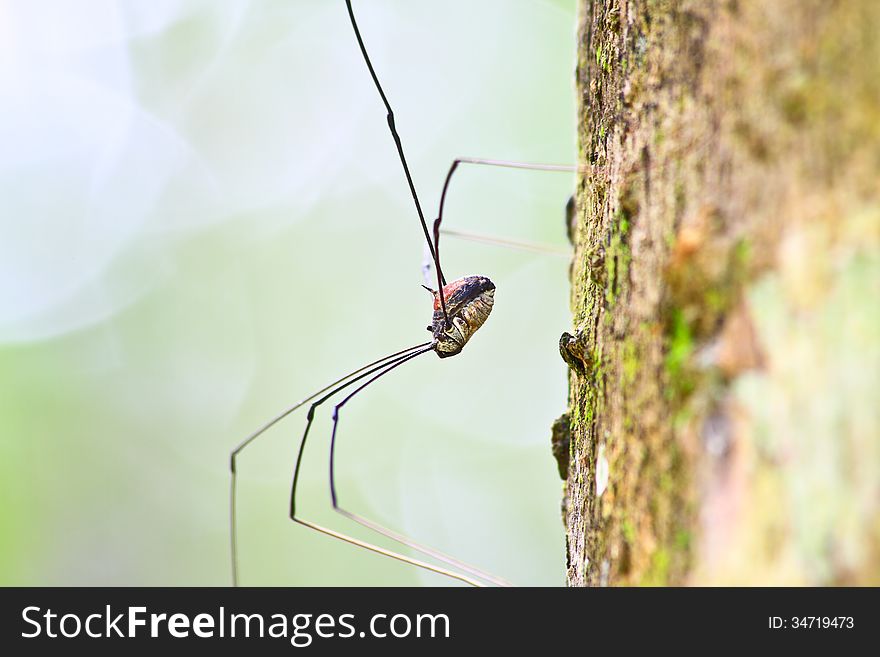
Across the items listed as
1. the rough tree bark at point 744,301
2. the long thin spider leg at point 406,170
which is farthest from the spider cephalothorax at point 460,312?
the rough tree bark at point 744,301

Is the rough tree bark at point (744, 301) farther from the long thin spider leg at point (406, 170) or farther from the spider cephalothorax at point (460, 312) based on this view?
the spider cephalothorax at point (460, 312)

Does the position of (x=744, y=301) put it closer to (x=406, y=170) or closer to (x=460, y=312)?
(x=406, y=170)

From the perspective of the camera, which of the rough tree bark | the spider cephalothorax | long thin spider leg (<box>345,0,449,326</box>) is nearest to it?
the rough tree bark

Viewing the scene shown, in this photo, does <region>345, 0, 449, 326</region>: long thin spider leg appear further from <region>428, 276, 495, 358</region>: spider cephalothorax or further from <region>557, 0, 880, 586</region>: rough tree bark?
<region>557, 0, 880, 586</region>: rough tree bark

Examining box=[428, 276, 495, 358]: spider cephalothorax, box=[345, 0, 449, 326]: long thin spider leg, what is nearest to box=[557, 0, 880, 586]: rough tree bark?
box=[345, 0, 449, 326]: long thin spider leg

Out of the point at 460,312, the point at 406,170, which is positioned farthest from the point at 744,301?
the point at 460,312
